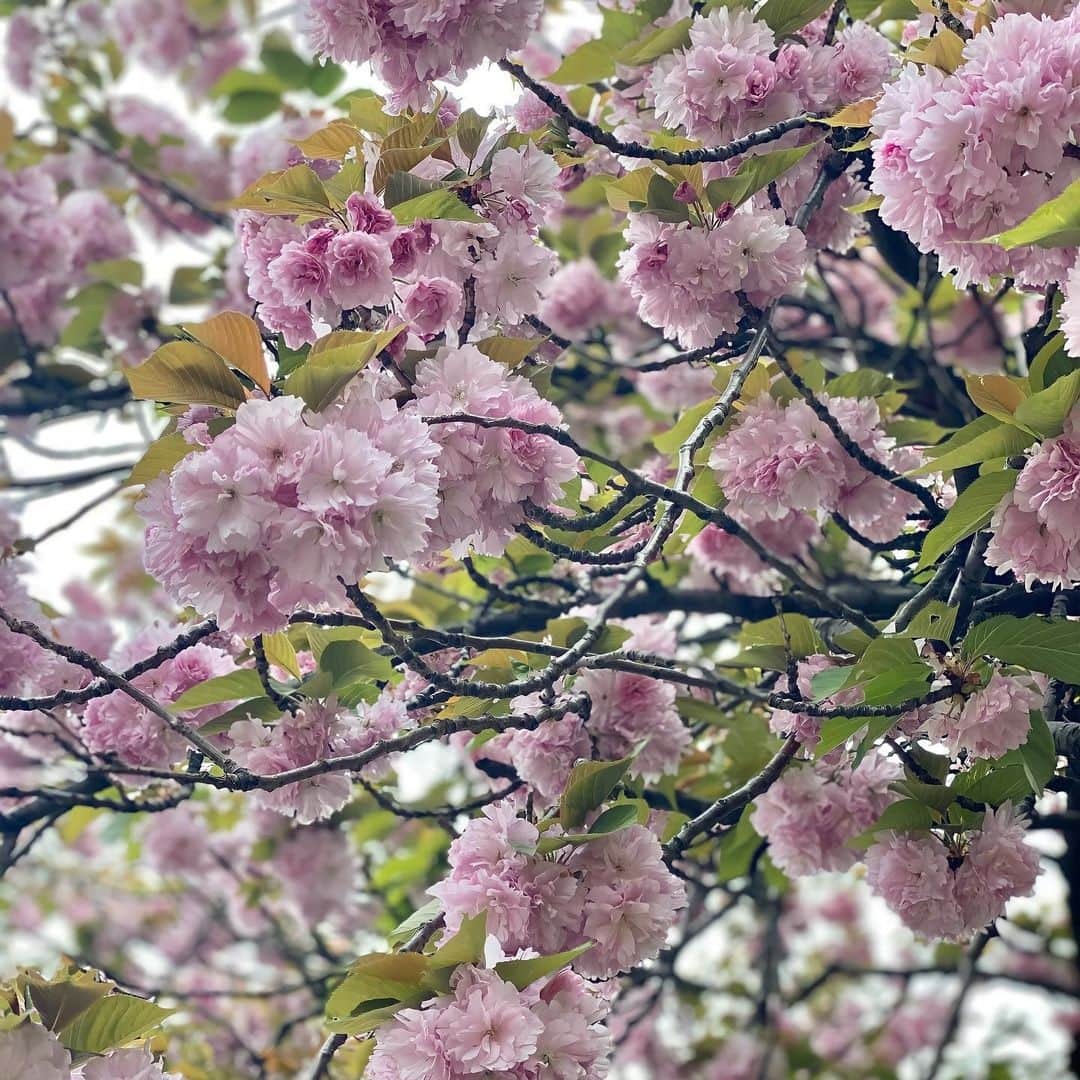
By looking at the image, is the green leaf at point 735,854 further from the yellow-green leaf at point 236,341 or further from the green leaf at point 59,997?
the yellow-green leaf at point 236,341

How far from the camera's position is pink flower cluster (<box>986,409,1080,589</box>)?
1.40 m

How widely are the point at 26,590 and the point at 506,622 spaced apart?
42.8 inches

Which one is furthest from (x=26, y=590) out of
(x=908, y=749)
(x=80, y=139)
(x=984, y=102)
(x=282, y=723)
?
(x=80, y=139)

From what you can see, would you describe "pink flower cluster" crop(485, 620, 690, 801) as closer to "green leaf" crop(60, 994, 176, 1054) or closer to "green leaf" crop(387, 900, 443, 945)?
"green leaf" crop(387, 900, 443, 945)

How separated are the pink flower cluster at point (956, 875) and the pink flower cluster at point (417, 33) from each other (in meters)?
1.36

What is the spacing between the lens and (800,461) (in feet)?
6.57

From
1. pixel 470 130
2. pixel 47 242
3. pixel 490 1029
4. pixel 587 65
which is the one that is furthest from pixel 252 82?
pixel 490 1029

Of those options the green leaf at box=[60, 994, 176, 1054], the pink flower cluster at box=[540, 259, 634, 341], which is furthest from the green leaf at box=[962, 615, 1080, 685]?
the pink flower cluster at box=[540, 259, 634, 341]

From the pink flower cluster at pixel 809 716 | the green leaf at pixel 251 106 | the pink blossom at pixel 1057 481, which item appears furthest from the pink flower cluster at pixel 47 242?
the pink blossom at pixel 1057 481

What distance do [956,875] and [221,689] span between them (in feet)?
3.88

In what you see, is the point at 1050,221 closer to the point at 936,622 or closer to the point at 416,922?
the point at 936,622

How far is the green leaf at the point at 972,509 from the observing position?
4.84 ft

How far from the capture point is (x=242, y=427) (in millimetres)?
1286

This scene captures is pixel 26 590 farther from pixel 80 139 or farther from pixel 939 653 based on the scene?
pixel 80 139
